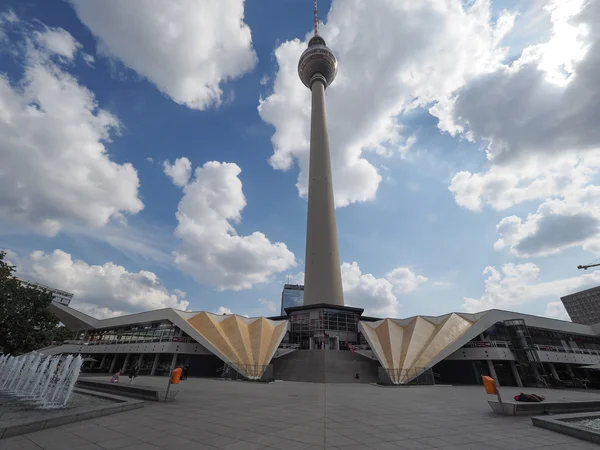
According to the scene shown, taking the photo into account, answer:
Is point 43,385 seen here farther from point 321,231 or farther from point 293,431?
point 321,231

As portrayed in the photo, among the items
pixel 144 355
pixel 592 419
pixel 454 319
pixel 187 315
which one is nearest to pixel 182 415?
pixel 592 419

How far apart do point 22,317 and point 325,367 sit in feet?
95.1

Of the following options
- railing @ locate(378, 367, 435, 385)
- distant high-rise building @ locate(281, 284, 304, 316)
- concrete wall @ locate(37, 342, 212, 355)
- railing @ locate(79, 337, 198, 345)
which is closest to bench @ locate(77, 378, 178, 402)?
concrete wall @ locate(37, 342, 212, 355)

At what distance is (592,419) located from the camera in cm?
1082

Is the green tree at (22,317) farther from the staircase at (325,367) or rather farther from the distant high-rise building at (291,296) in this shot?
the distant high-rise building at (291,296)

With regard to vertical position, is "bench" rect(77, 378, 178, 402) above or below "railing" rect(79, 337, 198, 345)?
below

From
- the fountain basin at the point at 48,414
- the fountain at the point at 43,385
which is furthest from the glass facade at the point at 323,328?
the fountain basin at the point at 48,414

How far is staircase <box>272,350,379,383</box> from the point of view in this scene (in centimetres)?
2994

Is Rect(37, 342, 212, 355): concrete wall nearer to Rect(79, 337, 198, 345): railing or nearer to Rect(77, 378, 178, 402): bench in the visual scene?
Rect(79, 337, 198, 345): railing

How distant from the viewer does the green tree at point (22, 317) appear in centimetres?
2470

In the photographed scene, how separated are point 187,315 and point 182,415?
31.3m

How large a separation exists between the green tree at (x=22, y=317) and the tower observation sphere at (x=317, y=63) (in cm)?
7031

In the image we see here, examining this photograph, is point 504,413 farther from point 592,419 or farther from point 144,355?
point 144,355

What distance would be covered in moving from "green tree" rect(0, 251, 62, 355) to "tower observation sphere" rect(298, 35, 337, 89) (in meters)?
70.3
